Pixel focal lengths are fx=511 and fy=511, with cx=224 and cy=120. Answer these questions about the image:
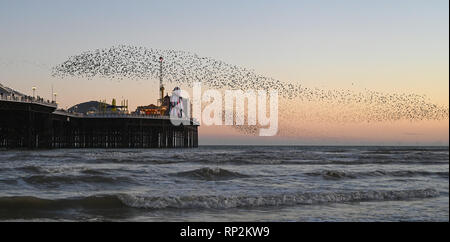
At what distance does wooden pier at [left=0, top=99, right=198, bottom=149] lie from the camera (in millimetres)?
97000

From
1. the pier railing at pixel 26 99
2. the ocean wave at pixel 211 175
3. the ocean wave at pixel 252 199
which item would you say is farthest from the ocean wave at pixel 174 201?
the pier railing at pixel 26 99

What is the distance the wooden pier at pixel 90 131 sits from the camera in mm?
97000

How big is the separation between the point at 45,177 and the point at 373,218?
14086mm

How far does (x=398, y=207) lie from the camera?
1423 centimetres

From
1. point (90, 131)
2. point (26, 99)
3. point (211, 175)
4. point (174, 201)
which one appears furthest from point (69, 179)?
point (90, 131)

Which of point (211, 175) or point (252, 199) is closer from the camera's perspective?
point (252, 199)

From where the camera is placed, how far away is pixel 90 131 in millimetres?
127250

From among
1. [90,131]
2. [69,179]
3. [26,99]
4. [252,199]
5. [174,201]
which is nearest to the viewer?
[174,201]

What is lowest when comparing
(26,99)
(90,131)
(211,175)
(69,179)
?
(211,175)

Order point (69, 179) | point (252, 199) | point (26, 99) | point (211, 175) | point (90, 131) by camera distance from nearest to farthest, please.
Result: point (252, 199) < point (69, 179) < point (211, 175) < point (26, 99) < point (90, 131)

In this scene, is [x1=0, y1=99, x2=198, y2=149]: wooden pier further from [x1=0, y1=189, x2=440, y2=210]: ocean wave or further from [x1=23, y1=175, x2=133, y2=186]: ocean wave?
[x1=0, y1=189, x2=440, y2=210]: ocean wave

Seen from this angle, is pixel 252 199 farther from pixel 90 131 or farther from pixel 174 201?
pixel 90 131
